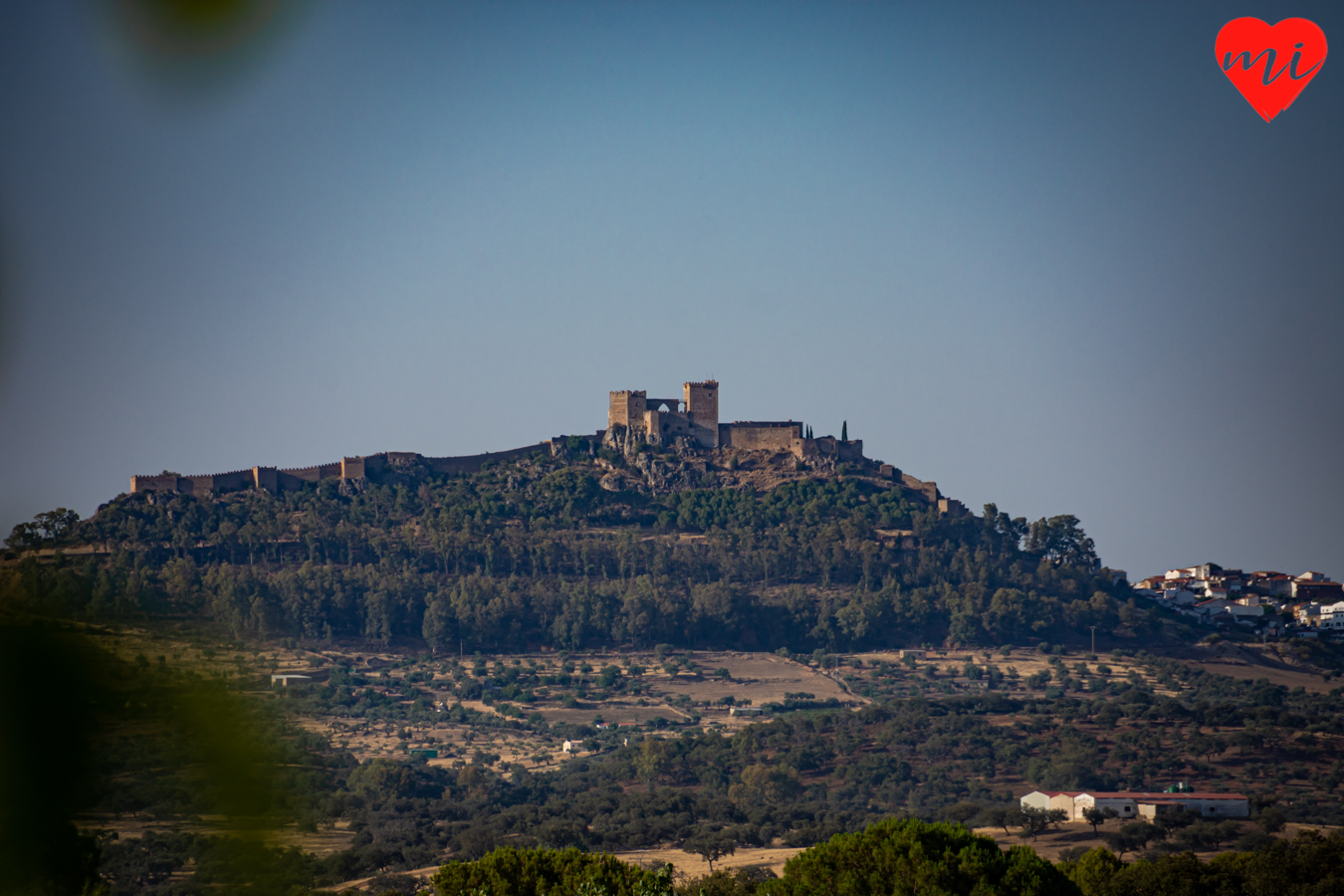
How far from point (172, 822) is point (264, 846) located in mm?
4392

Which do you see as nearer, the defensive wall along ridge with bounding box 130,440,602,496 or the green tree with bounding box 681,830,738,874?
the green tree with bounding box 681,830,738,874

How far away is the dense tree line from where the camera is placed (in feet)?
200

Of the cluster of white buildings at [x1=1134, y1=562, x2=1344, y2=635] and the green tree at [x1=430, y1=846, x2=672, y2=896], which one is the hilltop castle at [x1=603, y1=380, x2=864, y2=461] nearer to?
the cluster of white buildings at [x1=1134, y1=562, x2=1344, y2=635]

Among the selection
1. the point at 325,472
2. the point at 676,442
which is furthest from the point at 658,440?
the point at 325,472

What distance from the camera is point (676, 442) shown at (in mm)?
71625

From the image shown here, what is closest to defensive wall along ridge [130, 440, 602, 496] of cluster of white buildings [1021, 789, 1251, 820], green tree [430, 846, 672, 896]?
cluster of white buildings [1021, 789, 1251, 820]

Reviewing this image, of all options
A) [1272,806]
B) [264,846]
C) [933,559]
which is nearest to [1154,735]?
[1272,806]

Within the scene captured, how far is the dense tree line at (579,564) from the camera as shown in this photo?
6081 cm

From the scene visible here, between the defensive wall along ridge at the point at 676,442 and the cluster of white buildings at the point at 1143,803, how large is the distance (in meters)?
36.5

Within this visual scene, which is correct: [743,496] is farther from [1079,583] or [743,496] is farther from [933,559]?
[1079,583]

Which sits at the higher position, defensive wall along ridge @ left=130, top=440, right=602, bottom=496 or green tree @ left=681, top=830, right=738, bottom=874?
defensive wall along ridge @ left=130, top=440, right=602, bottom=496

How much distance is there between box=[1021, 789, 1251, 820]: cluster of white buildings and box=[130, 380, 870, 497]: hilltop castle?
37479mm

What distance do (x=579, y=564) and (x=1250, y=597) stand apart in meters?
35.4

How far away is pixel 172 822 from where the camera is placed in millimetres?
30219
